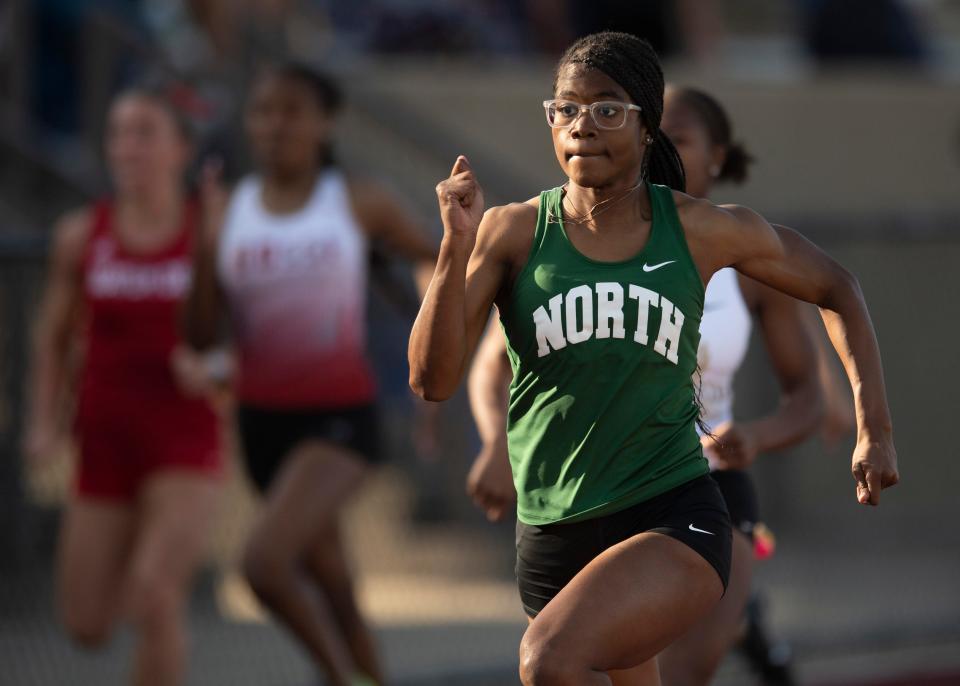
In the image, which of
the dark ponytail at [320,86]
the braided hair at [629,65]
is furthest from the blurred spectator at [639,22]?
the braided hair at [629,65]

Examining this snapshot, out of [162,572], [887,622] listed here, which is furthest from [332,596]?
[887,622]

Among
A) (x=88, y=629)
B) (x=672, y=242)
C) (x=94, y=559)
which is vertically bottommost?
(x=88, y=629)

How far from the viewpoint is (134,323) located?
6883 millimetres

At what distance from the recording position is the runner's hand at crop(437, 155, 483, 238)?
12.9 feet

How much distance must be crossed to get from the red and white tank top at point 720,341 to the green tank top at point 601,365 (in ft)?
3.11

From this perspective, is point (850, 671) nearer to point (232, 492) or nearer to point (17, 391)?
point (232, 492)

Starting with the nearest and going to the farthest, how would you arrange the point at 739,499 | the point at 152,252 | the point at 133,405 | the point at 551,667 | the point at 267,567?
the point at 551,667 < the point at 739,499 < the point at 267,567 < the point at 133,405 < the point at 152,252

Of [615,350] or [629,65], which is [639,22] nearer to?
[629,65]

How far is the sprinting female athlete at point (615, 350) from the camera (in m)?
4.11

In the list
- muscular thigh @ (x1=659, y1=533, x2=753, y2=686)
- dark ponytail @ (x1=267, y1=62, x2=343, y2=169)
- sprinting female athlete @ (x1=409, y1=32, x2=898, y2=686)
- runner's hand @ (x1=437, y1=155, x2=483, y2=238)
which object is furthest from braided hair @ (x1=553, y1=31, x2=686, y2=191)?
dark ponytail @ (x1=267, y1=62, x2=343, y2=169)

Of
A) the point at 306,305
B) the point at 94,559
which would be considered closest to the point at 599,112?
the point at 306,305

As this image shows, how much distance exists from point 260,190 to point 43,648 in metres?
2.31

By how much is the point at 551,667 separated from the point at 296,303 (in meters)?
3.22

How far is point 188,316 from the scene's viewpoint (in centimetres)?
668
